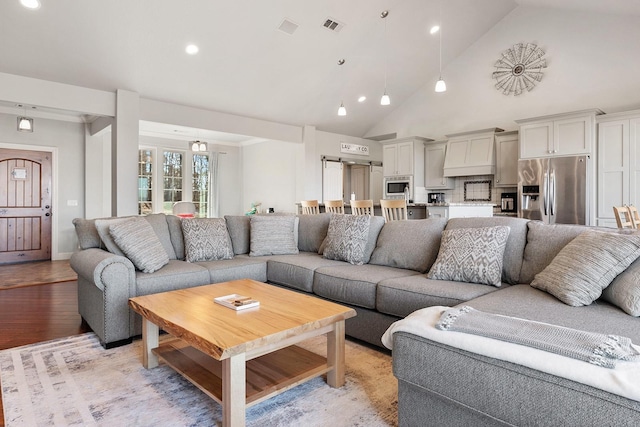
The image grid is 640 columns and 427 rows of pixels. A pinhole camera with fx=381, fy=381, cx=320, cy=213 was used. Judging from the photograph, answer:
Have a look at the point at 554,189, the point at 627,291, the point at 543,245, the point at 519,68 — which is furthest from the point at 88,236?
the point at 519,68

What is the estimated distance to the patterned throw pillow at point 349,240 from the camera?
11.0 feet

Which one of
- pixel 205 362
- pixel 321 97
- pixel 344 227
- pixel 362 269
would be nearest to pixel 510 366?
pixel 205 362

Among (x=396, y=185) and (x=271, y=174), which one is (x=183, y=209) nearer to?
(x=271, y=174)

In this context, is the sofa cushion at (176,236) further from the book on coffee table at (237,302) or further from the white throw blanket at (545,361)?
the white throw blanket at (545,361)

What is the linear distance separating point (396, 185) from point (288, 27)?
3863 millimetres

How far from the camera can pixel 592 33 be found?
5785 millimetres

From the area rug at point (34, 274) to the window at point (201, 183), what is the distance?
3.22 m

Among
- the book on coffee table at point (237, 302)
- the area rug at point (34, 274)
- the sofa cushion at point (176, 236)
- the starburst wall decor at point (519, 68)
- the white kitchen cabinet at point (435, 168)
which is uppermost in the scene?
the starburst wall decor at point (519, 68)

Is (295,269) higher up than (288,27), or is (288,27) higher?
(288,27)

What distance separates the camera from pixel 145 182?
28.0ft

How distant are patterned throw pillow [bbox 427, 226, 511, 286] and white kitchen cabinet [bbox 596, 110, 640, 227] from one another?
12.9 feet

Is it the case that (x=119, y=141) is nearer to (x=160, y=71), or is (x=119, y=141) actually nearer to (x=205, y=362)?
(x=160, y=71)

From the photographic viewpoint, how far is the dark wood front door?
21.5ft

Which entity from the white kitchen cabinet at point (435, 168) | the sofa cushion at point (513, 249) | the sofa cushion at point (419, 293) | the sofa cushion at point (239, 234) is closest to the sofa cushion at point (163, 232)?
the sofa cushion at point (239, 234)
